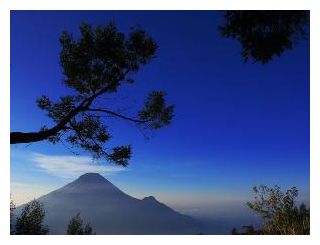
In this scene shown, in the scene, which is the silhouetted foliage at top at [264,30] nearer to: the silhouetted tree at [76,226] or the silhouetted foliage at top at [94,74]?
the silhouetted foliage at top at [94,74]

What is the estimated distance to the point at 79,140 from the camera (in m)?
9.73

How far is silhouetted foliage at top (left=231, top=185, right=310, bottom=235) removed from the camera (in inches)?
375

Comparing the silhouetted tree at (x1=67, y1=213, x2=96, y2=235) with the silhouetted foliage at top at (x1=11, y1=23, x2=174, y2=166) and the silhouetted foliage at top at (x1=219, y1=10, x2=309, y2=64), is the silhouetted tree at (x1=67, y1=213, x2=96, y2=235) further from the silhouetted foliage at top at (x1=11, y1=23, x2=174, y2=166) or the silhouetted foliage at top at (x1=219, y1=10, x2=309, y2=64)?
the silhouetted foliage at top at (x1=219, y1=10, x2=309, y2=64)

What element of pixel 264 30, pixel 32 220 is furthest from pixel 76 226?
pixel 264 30

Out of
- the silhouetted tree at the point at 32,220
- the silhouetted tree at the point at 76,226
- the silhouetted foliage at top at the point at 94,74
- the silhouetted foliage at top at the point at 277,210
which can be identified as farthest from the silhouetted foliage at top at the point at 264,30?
the silhouetted tree at the point at 76,226

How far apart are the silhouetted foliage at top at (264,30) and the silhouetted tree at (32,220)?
7.06 metres

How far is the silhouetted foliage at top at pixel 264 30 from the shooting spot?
8352mm

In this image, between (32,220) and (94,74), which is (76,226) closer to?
(32,220)

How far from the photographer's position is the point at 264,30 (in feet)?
28.2

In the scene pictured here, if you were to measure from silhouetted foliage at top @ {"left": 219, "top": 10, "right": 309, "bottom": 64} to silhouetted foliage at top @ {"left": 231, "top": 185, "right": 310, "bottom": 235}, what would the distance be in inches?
129

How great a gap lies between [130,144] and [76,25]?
276 cm

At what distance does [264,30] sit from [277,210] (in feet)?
13.5
